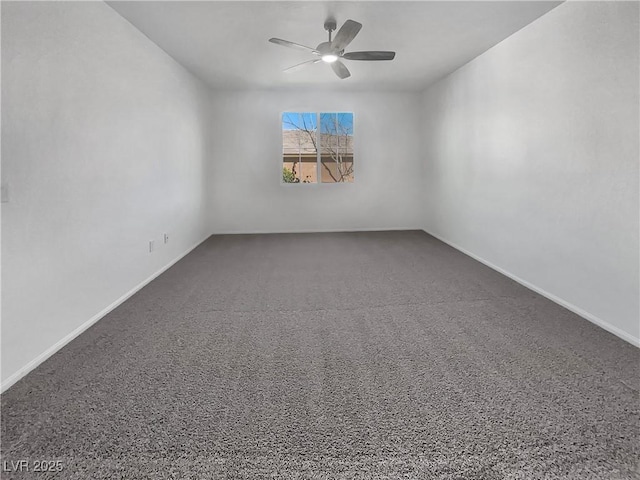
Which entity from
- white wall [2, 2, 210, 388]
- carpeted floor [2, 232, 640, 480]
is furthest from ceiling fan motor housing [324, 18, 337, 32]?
carpeted floor [2, 232, 640, 480]

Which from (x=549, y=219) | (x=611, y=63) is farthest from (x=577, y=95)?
(x=549, y=219)

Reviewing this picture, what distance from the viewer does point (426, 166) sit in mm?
6293

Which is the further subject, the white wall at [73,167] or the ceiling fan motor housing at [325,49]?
the ceiling fan motor housing at [325,49]

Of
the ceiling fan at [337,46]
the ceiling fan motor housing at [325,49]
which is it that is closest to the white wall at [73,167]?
the ceiling fan at [337,46]

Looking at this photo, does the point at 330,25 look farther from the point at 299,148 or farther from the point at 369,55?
the point at 299,148

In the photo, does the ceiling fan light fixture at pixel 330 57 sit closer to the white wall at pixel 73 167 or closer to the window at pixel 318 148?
the white wall at pixel 73 167

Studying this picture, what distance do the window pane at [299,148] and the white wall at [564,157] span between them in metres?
2.69

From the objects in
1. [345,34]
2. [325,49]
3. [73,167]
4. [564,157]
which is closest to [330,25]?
[325,49]

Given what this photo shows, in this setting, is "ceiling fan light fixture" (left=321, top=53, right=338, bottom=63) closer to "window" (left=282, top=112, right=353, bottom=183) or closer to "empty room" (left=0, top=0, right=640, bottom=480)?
"empty room" (left=0, top=0, right=640, bottom=480)

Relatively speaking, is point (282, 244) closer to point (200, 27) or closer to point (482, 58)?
point (200, 27)

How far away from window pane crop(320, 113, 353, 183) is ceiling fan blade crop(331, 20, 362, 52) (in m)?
3.24

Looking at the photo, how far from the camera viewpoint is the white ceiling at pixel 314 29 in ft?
9.70

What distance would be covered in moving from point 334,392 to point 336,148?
529 cm

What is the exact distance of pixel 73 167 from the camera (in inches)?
97.3
